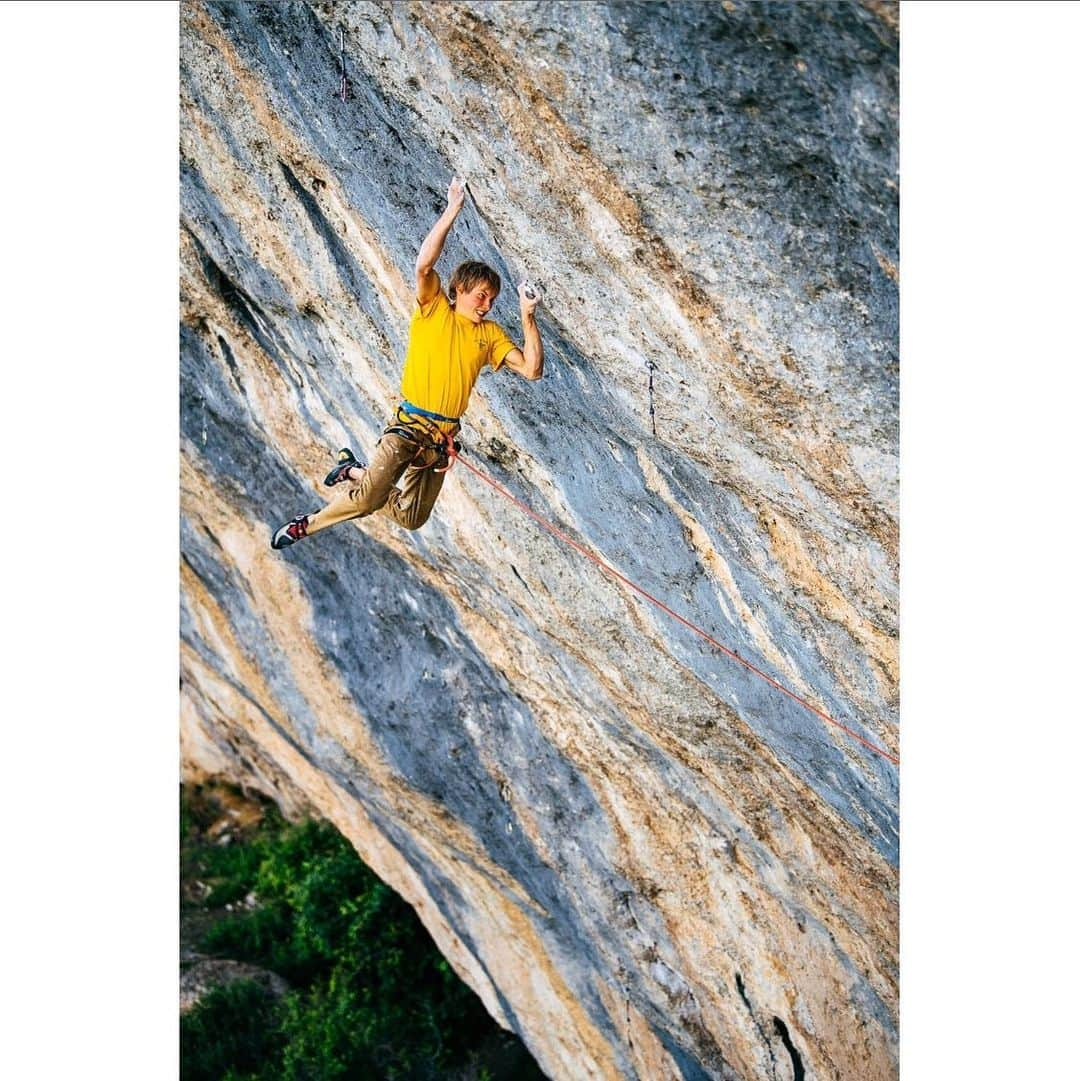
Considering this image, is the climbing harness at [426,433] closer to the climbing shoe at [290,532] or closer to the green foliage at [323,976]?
the climbing shoe at [290,532]

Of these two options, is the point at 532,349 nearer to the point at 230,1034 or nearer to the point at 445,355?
the point at 445,355

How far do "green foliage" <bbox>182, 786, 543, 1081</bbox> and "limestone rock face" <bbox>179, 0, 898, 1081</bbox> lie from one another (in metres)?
0.24

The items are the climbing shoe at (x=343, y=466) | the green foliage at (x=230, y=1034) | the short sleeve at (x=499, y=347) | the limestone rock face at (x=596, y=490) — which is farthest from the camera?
the green foliage at (x=230, y=1034)

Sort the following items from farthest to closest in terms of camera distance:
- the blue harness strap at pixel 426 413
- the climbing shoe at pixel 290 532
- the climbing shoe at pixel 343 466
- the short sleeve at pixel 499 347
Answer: the climbing shoe at pixel 290 532
the climbing shoe at pixel 343 466
the blue harness strap at pixel 426 413
the short sleeve at pixel 499 347

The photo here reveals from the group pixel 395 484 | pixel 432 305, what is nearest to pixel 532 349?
pixel 432 305

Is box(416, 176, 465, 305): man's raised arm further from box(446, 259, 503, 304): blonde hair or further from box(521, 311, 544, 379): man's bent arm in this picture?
box(521, 311, 544, 379): man's bent arm

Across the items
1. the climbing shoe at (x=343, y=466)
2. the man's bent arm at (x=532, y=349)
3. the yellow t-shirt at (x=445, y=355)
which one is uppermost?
the climbing shoe at (x=343, y=466)

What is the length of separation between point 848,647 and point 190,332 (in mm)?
2405

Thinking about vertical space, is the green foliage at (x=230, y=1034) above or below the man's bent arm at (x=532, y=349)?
below

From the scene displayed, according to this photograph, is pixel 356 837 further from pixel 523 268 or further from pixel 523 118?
pixel 523 118

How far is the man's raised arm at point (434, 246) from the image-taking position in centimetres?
401

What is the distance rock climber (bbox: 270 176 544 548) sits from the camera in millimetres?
4082

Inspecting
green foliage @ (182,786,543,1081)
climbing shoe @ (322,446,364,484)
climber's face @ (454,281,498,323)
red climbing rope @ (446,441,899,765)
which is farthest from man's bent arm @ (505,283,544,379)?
green foliage @ (182,786,543,1081)

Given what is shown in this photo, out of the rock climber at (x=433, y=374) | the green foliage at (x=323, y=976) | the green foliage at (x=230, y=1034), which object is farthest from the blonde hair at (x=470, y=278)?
the green foliage at (x=230, y=1034)
